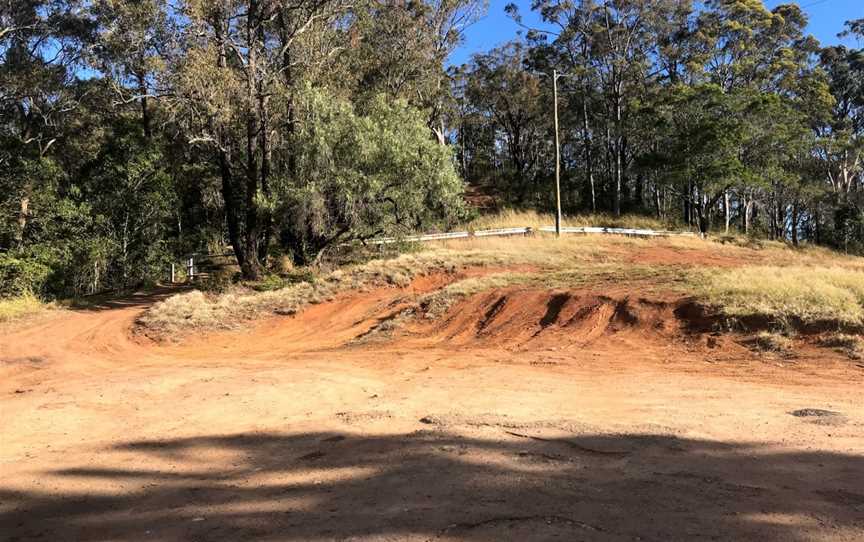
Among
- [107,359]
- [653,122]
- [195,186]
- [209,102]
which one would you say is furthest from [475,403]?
[653,122]

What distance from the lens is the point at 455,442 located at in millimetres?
5250

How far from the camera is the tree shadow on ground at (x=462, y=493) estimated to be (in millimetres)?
3441

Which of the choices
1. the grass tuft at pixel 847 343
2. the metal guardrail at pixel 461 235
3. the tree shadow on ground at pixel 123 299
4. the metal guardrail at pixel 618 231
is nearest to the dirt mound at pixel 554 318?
the grass tuft at pixel 847 343

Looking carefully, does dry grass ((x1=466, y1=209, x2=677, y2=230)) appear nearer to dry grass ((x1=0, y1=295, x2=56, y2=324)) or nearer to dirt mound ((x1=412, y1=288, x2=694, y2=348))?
dirt mound ((x1=412, y1=288, x2=694, y2=348))

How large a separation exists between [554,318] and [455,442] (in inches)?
290

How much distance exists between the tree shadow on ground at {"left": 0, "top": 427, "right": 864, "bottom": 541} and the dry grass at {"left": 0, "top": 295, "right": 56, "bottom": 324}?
12789 mm

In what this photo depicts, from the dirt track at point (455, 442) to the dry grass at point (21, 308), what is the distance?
4.75 meters

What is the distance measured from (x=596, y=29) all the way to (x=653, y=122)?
28.0ft

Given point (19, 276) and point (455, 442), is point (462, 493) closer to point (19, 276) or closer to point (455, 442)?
point (455, 442)

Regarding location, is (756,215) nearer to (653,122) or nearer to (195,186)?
(653,122)

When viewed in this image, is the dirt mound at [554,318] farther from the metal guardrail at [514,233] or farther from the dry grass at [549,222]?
the dry grass at [549,222]

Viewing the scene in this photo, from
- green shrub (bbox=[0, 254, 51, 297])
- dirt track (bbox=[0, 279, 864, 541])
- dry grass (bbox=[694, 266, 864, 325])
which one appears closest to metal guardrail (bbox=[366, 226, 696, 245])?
green shrub (bbox=[0, 254, 51, 297])

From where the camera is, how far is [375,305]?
15.8 metres

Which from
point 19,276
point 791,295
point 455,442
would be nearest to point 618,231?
point 791,295
